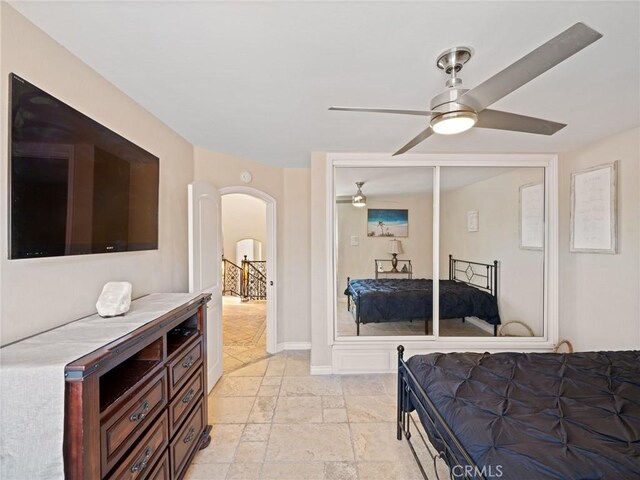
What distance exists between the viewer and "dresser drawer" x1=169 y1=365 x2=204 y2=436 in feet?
5.69

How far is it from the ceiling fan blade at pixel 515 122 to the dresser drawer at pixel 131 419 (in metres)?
2.32

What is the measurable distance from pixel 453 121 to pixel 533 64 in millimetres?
426

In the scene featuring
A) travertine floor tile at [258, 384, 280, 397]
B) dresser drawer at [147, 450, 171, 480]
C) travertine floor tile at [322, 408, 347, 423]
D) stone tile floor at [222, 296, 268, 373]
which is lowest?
travertine floor tile at [258, 384, 280, 397]

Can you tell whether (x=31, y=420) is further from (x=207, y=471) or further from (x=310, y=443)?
(x=310, y=443)

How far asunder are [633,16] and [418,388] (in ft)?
7.29

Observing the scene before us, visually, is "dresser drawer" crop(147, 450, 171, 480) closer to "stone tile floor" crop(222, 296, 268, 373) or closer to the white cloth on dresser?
the white cloth on dresser

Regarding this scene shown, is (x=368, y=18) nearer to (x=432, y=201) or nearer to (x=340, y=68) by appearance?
(x=340, y=68)

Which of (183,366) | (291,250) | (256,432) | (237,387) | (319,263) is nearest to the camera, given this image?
(183,366)

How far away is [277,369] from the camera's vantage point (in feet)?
11.7

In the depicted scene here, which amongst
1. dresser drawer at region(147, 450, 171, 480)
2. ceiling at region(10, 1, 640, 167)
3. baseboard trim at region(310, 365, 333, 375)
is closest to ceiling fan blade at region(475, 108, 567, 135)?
ceiling at region(10, 1, 640, 167)

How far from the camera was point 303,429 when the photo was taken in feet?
8.02

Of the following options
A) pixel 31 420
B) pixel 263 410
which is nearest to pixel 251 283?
pixel 263 410

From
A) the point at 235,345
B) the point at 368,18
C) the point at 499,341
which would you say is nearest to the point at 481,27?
the point at 368,18

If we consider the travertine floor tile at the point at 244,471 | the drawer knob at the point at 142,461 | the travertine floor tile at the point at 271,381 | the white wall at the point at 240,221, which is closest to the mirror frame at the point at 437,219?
the travertine floor tile at the point at 271,381
